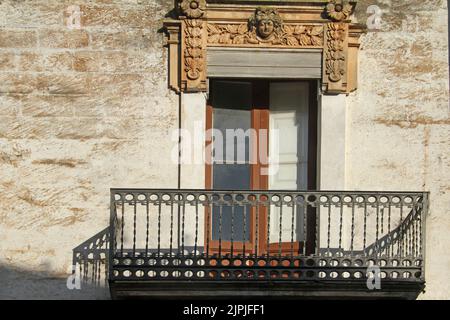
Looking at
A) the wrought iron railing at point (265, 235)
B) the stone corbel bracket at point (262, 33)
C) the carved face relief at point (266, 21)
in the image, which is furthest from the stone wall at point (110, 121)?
the carved face relief at point (266, 21)

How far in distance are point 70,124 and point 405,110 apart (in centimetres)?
363

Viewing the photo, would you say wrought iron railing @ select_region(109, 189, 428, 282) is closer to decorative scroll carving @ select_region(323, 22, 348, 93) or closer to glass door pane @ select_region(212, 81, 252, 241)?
glass door pane @ select_region(212, 81, 252, 241)

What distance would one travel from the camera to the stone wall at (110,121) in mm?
18969

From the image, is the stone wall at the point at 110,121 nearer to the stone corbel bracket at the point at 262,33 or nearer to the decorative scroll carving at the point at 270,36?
the stone corbel bracket at the point at 262,33

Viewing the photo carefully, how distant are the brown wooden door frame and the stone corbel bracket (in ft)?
1.33

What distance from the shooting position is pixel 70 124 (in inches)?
753

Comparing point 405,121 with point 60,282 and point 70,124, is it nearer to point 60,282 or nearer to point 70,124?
point 70,124

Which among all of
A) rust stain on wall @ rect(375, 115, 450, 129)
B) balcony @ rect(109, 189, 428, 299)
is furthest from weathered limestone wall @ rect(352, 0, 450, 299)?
balcony @ rect(109, 189, 428, 299)

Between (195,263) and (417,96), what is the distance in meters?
3.13

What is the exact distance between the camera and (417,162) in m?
19.2

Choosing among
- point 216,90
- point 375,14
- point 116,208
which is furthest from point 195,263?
point 375,14

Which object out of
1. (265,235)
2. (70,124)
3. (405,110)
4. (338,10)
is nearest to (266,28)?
(338,10)

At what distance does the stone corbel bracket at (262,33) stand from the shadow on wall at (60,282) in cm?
212
